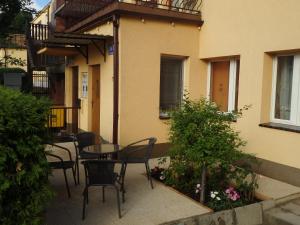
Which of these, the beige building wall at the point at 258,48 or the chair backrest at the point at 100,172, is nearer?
the chair backrest at the point at 100,172

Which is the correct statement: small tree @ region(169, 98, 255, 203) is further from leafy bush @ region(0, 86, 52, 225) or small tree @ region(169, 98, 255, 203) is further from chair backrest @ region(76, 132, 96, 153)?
leafy bush @ region(0, 86, 52, 225)

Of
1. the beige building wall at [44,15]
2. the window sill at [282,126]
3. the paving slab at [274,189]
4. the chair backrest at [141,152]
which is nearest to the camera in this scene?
the paving slab at [274,189]

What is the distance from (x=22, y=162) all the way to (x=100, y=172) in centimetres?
139

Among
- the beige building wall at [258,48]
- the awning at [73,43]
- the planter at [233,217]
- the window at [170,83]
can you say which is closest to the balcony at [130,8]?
the awning at [73,43]

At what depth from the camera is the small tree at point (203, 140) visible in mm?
4973

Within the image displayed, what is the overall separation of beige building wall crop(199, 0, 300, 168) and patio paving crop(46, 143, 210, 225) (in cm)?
225

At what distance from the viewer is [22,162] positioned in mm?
3254

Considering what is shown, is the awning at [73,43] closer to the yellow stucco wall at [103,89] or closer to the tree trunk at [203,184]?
the yellow stucco wall at [103,89]

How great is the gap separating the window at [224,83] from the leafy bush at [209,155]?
2.32m

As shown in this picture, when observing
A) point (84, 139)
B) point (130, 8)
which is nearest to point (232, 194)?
point (84, 139)

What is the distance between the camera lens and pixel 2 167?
3.05 metres

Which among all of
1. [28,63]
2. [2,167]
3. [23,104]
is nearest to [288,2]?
[23,104]

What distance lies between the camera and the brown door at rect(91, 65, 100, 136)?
9.38 metres

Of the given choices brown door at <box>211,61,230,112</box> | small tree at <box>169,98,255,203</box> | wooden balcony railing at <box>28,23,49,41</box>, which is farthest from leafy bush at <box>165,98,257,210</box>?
wooden balcony railing at <box>28,23,49,41</box>
